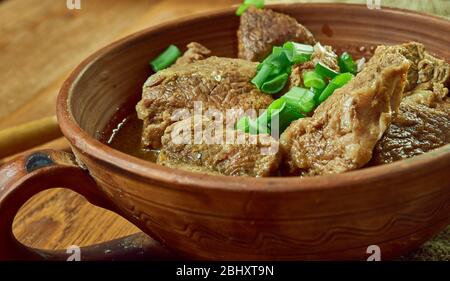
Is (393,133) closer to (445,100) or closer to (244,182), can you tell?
(445,100)

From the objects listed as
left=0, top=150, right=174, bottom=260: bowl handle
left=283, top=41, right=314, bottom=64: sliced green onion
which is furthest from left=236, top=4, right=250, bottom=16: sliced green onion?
left=0, top=150, right=174, bottom=260: bowl handle

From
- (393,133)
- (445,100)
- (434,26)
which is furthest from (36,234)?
(434,26)

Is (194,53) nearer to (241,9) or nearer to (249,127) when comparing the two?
(241,9)

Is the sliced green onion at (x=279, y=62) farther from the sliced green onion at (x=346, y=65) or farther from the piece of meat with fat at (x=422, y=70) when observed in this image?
the piece of meat with fat at (x=422, y=70)

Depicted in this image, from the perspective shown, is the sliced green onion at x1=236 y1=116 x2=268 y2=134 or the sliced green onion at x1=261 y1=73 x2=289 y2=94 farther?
the sliced green onion at x1=261 y1=73 x2=289 y2=94

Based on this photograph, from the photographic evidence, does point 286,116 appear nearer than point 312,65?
Yes

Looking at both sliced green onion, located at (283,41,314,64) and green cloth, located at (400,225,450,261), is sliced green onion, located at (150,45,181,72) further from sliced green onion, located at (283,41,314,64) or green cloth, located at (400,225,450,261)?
green cloth, located at (400,225,450,261)

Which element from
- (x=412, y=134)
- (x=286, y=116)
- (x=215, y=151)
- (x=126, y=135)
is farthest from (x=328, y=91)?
(x=126, y=135)
